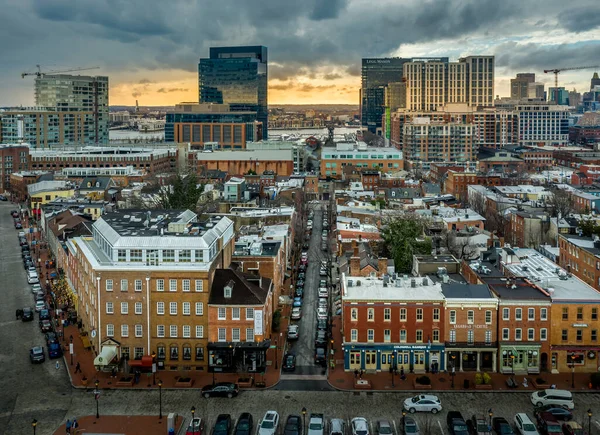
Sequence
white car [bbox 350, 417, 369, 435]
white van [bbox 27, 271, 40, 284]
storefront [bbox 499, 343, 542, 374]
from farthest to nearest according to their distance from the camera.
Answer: white van [bbox 27, 271, 40, 284], storefront [bbox 499, 343, 542, 374], white car [bbox 350, 417, 369, 435]

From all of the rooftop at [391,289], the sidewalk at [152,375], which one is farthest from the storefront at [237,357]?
the rooftop at [391,289]

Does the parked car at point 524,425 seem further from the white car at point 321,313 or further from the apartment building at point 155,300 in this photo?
the white car at point 321,313

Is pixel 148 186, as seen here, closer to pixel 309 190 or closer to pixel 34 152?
pixel 309 190

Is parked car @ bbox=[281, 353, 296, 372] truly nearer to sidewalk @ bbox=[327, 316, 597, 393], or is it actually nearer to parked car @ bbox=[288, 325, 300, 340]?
sidewalk @ bbox=[327, 316, 597, 393]

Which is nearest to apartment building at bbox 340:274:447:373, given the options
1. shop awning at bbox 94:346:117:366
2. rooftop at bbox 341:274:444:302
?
rooftop at bbox 341:274:444:302

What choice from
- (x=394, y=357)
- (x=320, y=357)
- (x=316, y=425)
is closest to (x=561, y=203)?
(x=394, y=357)

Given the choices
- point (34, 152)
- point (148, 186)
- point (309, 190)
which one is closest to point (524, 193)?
point (309, 190)

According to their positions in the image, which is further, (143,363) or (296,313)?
(296,313)

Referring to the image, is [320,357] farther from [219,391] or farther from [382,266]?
[382,266]
